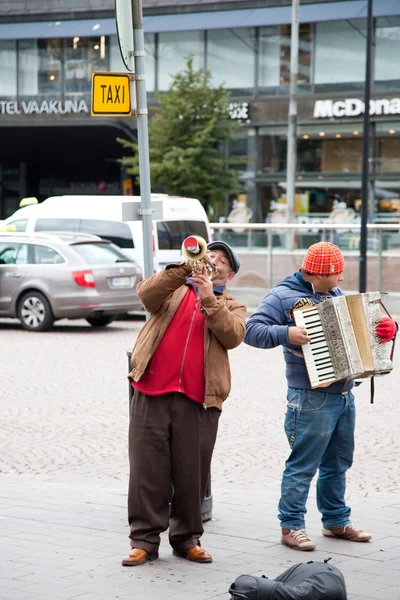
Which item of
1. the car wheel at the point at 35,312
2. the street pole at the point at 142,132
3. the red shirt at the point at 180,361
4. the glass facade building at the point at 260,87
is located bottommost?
the car wheel at the point at 35,312

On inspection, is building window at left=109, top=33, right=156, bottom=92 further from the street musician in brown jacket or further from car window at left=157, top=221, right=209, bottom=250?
the street musician in brown jacket

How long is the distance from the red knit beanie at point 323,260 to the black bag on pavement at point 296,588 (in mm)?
1828

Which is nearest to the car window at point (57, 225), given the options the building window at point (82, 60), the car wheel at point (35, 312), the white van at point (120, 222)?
the white van at point (120, 222)

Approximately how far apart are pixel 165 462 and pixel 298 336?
96 cm

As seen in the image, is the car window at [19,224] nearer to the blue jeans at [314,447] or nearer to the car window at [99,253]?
the car window at [99,253]

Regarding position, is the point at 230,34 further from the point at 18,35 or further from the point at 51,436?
the point at 51,436

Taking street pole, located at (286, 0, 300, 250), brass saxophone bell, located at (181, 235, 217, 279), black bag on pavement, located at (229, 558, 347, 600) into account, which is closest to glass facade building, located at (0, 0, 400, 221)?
street pole, located at (286, 0, 300, 250)

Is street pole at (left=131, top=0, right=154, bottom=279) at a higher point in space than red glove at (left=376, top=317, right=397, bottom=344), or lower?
higher

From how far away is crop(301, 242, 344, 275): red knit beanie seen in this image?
5.78 meters

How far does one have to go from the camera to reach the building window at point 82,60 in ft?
136

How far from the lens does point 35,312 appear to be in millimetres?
18609

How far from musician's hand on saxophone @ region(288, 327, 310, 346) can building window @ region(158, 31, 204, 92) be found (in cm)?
3514

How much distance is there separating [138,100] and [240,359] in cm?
885

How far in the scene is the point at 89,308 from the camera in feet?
59.9
